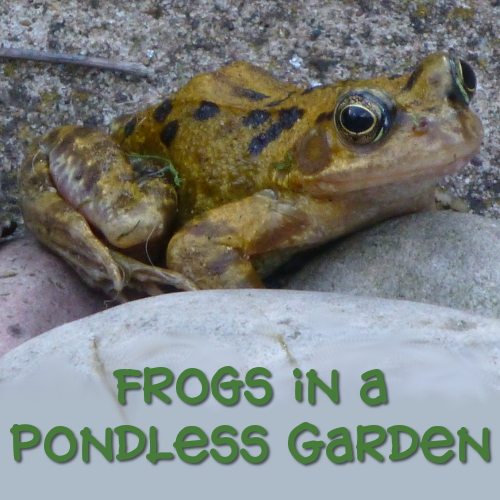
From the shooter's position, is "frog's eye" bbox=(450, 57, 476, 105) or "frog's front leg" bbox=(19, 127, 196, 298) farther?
"frog's front leg" bbox=(19, 127, 196, 298)

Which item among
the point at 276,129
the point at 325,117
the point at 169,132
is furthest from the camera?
the point at 169,132

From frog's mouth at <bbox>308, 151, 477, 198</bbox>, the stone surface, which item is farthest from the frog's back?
the stone surface

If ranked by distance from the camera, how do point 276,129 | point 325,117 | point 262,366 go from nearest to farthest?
point 262,366 → point 325,117 → point 276,129

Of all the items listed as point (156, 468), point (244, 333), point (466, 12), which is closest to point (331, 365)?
point (244, 333)

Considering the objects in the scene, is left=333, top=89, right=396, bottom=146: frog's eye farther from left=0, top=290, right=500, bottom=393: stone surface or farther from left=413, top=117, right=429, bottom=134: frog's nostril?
left=0, top=290, right=500, bottom=393: stone surface

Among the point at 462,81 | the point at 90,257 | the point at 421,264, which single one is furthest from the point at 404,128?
the point at 90,257

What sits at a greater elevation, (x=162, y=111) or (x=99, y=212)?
(x=162, y=111)

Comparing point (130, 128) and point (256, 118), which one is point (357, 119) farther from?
point (130, 128)
